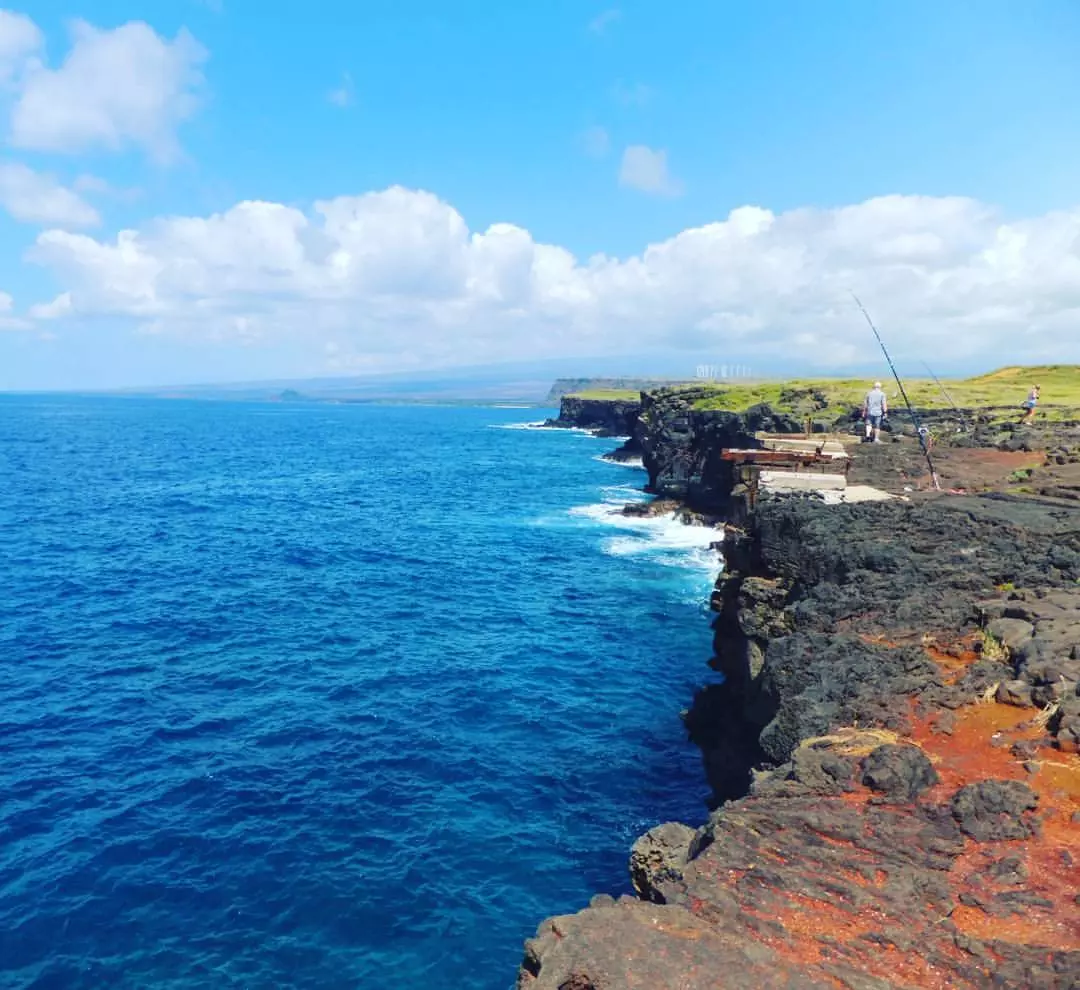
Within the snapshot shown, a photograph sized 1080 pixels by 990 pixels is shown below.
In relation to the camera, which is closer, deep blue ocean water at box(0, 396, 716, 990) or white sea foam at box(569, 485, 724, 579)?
deep blue ocean water at box(0, 396, 716, 990)

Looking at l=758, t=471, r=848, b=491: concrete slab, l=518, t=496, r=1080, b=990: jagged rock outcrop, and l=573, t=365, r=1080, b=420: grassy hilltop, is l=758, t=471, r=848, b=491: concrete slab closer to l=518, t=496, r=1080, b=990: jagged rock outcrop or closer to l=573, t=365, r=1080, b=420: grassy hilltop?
l=518, t=496, r=1080, b=990: jagged rock outcrop

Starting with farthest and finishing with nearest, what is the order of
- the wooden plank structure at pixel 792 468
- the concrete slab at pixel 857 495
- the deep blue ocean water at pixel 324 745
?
the wooden plank structure at pixel 792 468, the concrete slab at pixel 857 495, the deep blue ocean water at pixel 324 745

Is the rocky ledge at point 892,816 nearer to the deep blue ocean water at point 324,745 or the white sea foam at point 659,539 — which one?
the deep blue ocean water at point 324,745

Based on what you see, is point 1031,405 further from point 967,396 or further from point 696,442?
point 696,442

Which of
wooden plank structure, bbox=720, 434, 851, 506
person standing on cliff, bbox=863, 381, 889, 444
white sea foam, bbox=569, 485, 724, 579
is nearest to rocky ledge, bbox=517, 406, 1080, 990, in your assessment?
wooden plank structure, bbox=720, 434, 851, 506

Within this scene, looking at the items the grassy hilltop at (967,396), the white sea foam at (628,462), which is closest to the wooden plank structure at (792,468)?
the grassy hilltop at (967,396)
